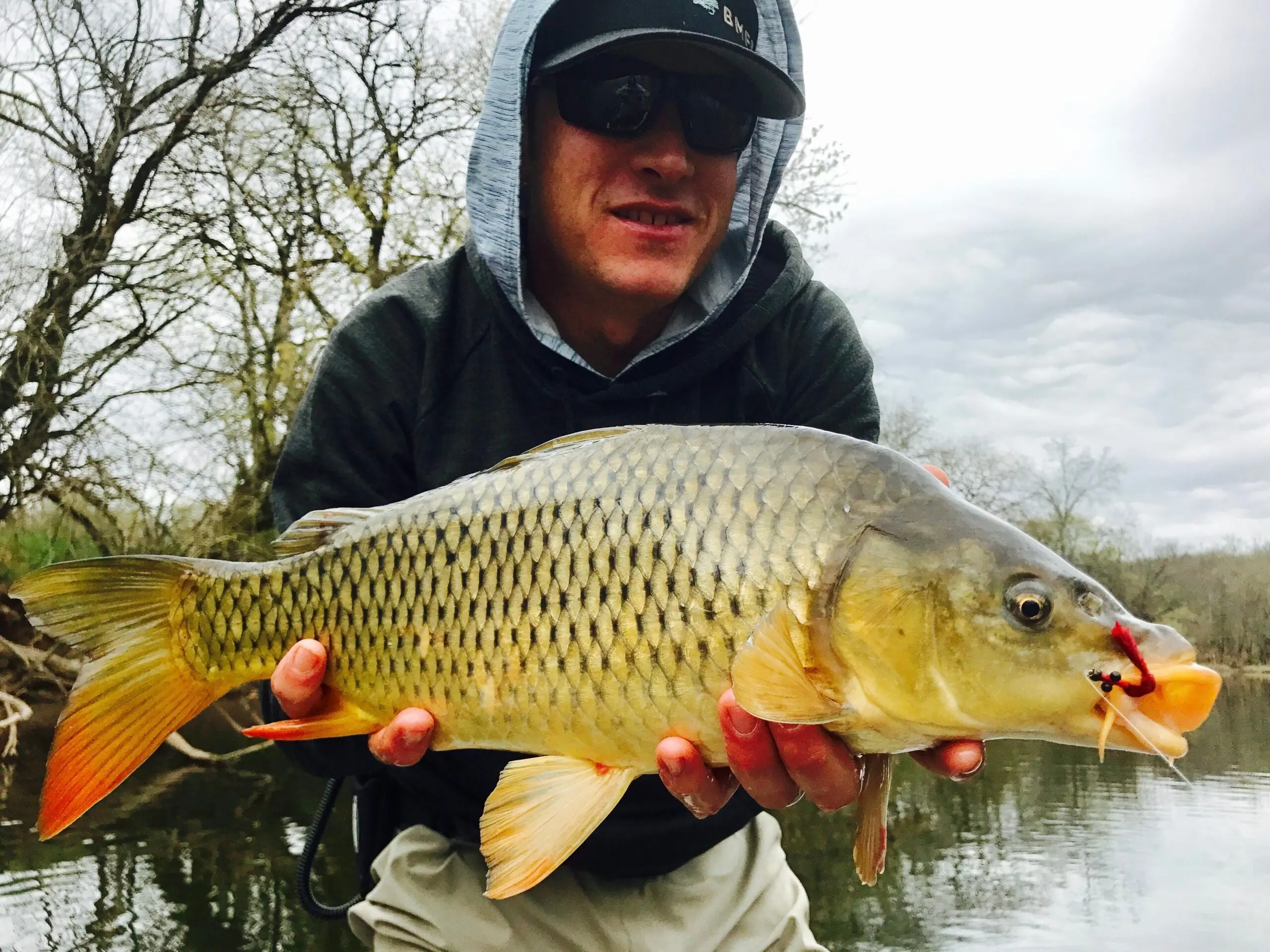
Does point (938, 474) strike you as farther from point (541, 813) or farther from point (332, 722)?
point (332, 722)

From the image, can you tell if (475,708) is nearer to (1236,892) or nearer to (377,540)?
(377,540)

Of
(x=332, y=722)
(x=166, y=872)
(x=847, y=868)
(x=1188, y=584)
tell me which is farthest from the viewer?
(x=1188, y=584)

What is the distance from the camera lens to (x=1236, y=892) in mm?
6379

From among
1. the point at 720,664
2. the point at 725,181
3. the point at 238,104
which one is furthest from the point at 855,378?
the point at 238,104

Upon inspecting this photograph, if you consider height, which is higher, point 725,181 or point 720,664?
point 725,181

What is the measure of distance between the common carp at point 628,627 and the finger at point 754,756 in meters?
0.02

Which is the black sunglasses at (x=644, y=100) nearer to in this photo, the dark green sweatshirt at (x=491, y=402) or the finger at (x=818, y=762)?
the dark green sweatshirt at (x=491, y=402)

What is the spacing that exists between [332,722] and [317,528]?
0.25 m

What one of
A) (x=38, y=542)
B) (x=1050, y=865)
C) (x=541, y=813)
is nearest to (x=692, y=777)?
(x=541, y=813)

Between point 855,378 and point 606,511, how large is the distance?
0.73 metres

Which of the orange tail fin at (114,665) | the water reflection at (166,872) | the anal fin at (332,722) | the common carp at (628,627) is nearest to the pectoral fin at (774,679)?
the common carp at (628,627)

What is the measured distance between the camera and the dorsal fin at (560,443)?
1.20 metres

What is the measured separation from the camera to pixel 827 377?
1.65 metres

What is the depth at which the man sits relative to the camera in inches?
59.3
